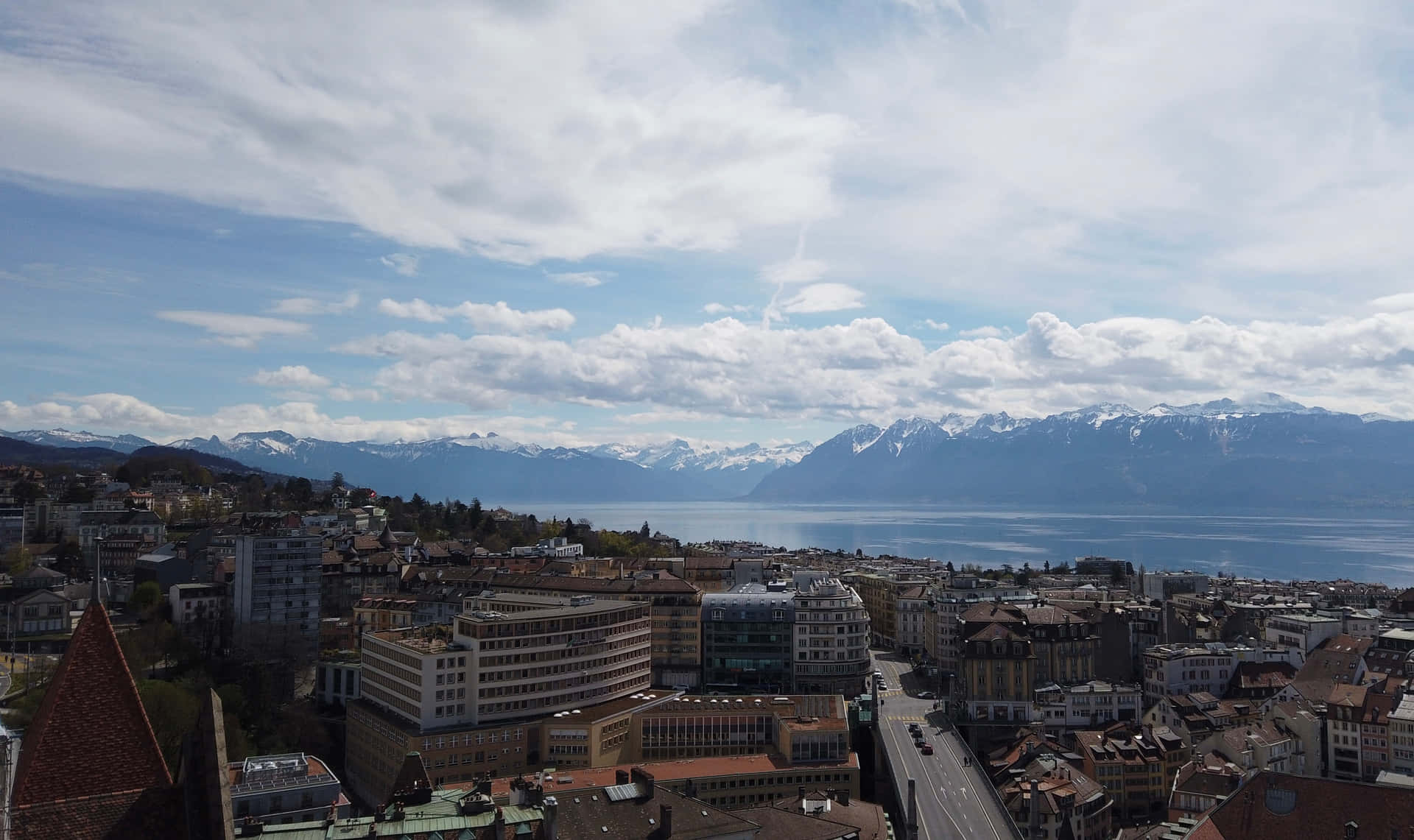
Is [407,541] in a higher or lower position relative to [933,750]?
higher

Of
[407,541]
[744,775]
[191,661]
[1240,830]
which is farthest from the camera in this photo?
[407,541]

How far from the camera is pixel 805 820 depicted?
3903cm

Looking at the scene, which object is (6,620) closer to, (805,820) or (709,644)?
(709,644)

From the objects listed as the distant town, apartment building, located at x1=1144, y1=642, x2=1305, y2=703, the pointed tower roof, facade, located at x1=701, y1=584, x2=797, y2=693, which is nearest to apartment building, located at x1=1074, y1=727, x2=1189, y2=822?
the distant town

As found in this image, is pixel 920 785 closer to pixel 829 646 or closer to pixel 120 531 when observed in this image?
pixel 829 646

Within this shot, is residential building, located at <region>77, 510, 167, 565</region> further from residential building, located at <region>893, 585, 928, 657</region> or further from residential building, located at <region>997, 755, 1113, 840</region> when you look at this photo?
residential building, located at <region>997, 755, 1113, 840</region>

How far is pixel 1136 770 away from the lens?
5738 cm

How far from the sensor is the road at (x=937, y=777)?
44.3m

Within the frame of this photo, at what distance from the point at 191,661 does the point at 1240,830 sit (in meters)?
55.9

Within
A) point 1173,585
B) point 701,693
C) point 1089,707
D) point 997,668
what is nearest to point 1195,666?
point 1089,707

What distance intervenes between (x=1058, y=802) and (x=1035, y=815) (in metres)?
2.24

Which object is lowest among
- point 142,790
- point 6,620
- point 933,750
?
point 933,750

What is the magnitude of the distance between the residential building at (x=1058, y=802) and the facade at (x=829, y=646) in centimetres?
1716

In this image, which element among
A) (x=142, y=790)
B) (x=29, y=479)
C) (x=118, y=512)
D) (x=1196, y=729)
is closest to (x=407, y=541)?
(x=118, y=512)
